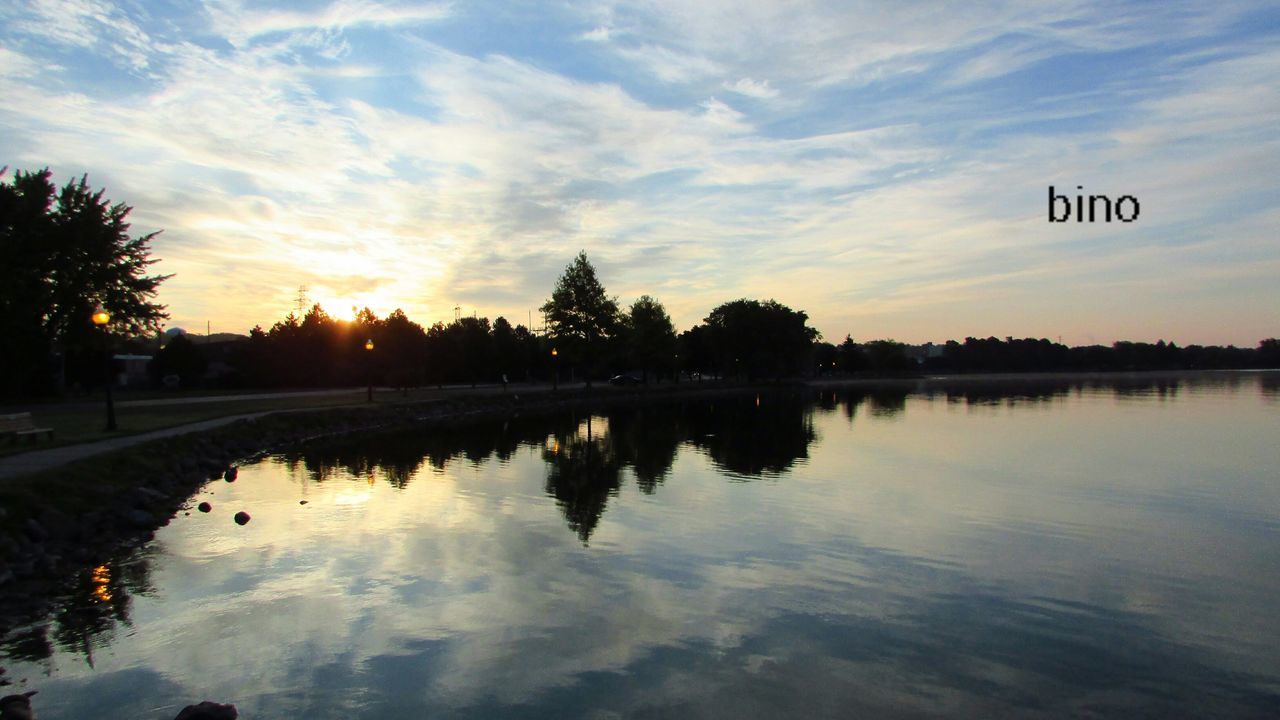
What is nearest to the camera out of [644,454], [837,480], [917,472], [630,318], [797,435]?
[837,480]

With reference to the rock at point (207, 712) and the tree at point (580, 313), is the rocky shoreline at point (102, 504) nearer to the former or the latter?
the rock at point (207, 712)

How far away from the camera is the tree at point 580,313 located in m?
84.9

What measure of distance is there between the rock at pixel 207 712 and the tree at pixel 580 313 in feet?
248

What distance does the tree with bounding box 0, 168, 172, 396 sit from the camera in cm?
4703

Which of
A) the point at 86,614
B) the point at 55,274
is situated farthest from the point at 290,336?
the point at 86,614

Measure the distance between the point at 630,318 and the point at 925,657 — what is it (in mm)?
90369

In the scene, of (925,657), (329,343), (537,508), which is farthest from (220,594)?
(329,343)

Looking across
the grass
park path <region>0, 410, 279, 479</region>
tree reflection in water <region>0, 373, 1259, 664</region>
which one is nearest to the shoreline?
park path <region>0, 410, 279, 479</region>

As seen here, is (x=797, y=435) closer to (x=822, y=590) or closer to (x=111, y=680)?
(x=822, y=590)

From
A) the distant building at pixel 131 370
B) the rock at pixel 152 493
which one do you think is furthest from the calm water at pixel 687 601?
the distant building at pixel 131 370

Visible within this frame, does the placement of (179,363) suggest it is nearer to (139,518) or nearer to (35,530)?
(139,518)

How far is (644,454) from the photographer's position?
38.6 metres

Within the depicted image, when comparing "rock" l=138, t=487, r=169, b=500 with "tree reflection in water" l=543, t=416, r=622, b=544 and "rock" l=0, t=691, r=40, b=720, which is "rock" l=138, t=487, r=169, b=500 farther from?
"rock" l=0, t=691, r=40, b=720

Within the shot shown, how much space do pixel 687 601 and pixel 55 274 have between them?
5519 cm
